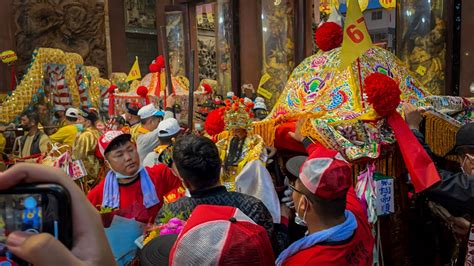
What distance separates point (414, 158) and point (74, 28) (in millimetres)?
11227

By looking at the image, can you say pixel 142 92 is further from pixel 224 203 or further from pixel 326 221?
pixel 326 221

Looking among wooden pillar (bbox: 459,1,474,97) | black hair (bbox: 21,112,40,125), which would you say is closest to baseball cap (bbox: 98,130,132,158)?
wooden pillar (bbox: 459,1,474,97)

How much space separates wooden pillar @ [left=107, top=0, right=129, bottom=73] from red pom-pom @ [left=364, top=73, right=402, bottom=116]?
1056 cm

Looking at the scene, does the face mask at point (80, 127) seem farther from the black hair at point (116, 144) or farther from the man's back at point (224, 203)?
the man's back at point (224, 203)

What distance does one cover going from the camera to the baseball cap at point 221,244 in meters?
1.32

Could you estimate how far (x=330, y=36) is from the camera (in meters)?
3.44

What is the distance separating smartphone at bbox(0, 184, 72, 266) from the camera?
65 cm

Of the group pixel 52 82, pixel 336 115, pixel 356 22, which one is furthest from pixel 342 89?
pixel 52 82

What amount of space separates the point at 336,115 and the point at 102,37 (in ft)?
34.3

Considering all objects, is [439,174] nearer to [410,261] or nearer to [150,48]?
[410,261]

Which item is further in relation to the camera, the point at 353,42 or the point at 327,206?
the point at 353,42

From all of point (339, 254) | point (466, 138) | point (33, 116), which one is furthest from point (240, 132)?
point (33, 116)

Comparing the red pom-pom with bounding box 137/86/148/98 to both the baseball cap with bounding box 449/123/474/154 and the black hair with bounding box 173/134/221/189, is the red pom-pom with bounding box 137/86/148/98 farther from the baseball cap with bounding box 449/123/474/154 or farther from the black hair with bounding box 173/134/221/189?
the baseball cap with bounding box 449/123/474/154

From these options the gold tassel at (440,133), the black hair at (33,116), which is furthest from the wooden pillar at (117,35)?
the gold tassel at (440,133)
